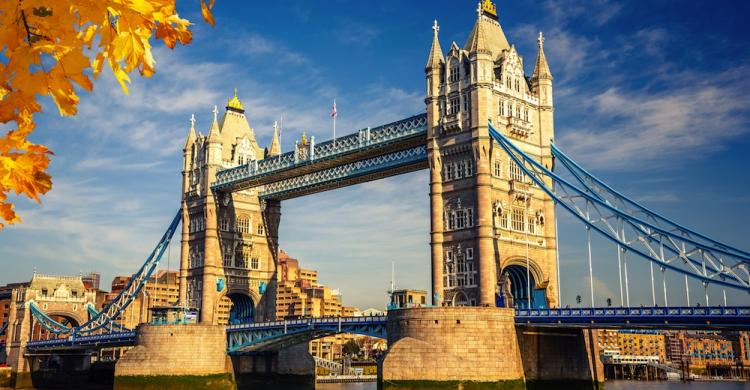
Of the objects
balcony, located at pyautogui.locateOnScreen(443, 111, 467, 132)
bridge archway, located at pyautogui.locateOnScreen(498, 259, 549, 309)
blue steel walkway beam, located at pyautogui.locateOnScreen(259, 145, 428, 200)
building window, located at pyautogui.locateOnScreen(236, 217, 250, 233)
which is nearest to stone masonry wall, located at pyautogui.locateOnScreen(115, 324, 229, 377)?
building window, located at pyautogui.locateOnScreen(236, 217, 250, 233)

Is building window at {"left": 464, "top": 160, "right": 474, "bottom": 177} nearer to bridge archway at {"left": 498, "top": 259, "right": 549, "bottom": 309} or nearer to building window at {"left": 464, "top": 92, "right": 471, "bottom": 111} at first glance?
building window at {"left": 464, "top": 92, "right": 471, "bottom": 111}

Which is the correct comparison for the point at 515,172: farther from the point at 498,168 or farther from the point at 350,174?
the point at 350,174

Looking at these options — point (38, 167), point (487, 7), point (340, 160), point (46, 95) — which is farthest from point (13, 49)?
point (340, 160)

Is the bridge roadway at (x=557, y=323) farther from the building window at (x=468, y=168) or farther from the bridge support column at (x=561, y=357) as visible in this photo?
the building window at (x=468, y=168)

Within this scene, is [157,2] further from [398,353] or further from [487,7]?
[487,7]

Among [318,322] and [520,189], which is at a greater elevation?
[520,189]

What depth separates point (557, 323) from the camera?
159 feet

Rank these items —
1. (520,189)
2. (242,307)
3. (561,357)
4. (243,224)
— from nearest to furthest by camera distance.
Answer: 1. (561,357)
2. (520,189)
3. (243,224)
4. (242,307)

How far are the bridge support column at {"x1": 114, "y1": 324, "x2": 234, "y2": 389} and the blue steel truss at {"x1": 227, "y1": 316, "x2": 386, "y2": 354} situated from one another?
1.88 meters

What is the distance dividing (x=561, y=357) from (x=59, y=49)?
172 ft

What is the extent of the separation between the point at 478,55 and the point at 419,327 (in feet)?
65.0

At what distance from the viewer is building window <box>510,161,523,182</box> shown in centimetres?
5700

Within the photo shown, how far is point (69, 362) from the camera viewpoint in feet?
339

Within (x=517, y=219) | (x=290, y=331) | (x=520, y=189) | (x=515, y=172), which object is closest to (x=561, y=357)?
(x=517, y=219)
